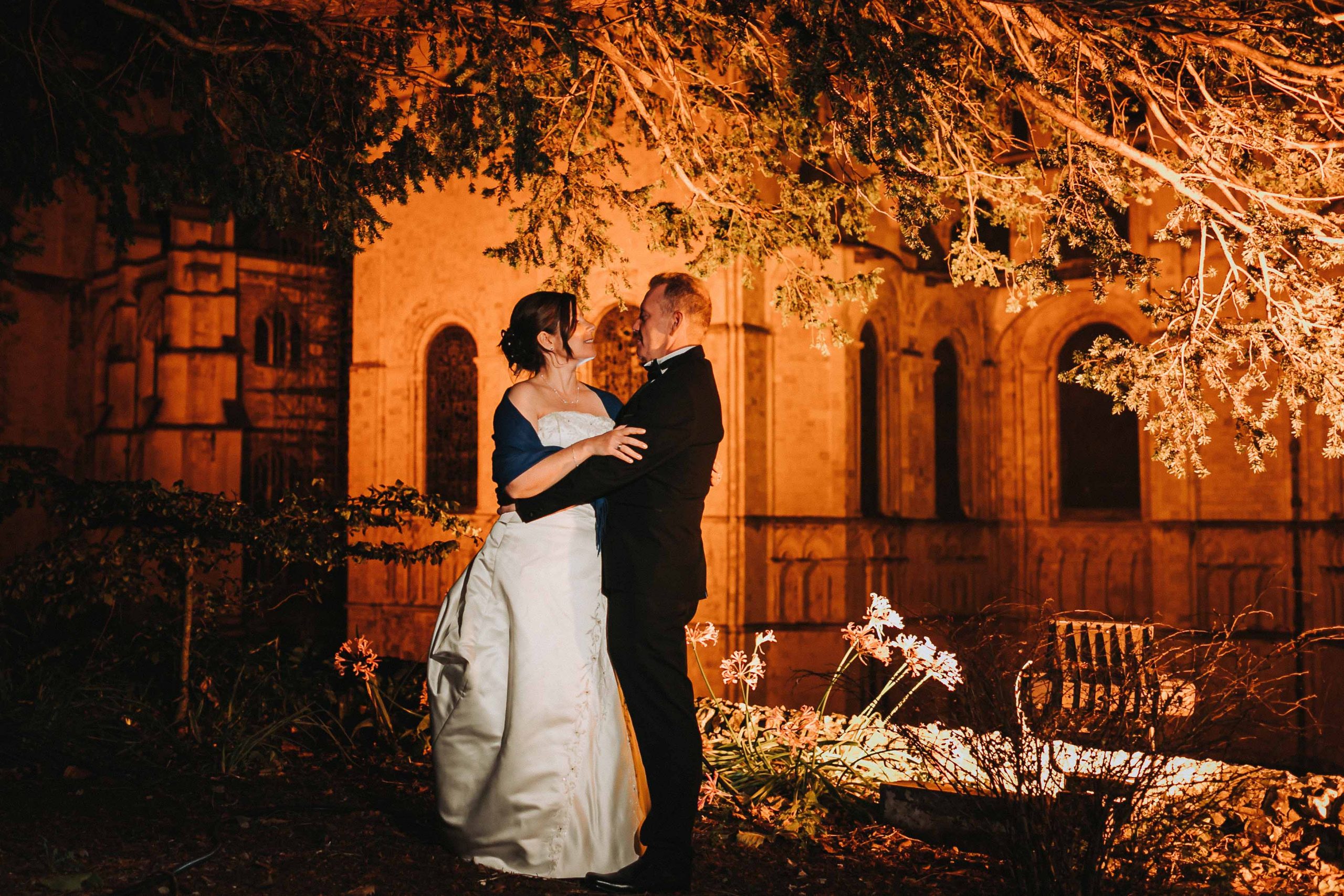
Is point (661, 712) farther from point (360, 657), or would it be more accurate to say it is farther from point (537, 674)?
point (360, 657)

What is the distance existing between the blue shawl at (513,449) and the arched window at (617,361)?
9621 mm

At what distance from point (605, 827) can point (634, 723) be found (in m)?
0.39

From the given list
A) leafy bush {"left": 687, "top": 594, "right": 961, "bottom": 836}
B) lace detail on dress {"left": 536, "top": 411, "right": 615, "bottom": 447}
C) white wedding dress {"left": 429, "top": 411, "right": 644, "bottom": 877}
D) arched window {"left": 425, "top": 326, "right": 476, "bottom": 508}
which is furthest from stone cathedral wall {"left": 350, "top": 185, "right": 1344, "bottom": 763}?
white wedding dress {"left": 429, "top": 411, "right": 644, "bottom": 877}

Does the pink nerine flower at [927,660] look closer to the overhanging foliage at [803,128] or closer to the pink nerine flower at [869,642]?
the pink nerine flower at [869,642]

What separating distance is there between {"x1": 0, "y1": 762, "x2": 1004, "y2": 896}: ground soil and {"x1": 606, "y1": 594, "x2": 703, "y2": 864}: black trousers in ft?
1.13

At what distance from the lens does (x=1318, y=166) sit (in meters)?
5.55

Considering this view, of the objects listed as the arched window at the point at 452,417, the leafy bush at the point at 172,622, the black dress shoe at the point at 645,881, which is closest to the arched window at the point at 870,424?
the arched window at the point at 452,417

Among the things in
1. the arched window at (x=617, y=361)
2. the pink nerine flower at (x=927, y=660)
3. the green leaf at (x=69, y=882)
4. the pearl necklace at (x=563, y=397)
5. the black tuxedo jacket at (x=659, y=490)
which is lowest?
the green leaf at (x=69, y=882)

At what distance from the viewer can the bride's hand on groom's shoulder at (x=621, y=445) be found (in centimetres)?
376

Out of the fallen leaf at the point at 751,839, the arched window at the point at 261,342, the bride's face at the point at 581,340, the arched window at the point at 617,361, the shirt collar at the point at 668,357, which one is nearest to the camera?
the shirt collar at the point at 668,357

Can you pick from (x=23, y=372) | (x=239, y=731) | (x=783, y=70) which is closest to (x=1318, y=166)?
(x=783, y=70)

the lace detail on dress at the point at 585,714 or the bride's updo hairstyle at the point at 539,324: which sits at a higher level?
the bride's updo hairstyle at the point at 539,324

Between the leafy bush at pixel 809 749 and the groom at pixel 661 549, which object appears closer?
the groom at pixel 661 549

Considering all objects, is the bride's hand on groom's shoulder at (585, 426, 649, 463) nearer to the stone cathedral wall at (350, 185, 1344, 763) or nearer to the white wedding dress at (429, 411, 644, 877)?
the white wedding dress at (429, 411, 644, 877)
